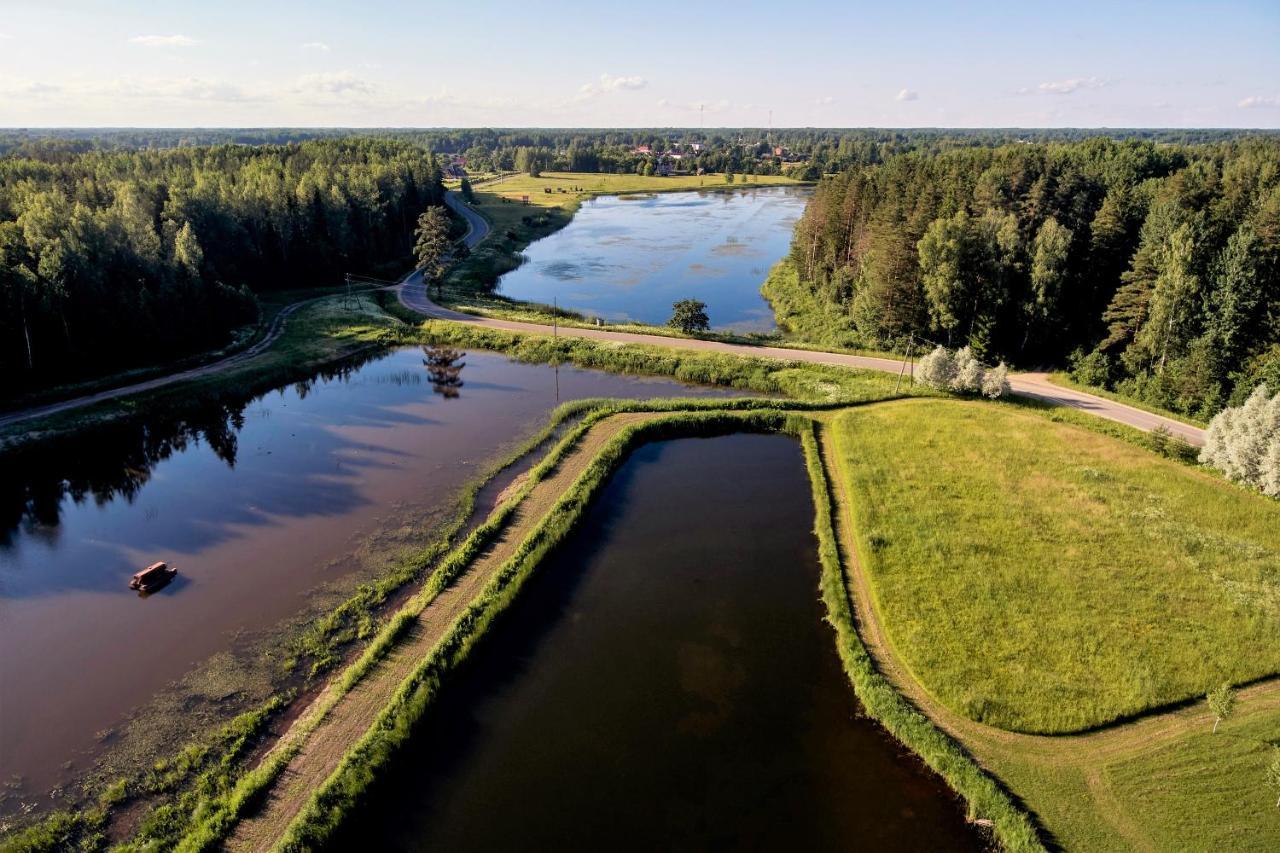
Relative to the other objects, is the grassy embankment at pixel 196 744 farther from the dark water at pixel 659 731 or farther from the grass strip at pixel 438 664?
the dark water at pixel 659 731

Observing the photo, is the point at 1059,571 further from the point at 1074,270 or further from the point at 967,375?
the point at 1074,270

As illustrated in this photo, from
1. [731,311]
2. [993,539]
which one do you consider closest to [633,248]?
[731,311]

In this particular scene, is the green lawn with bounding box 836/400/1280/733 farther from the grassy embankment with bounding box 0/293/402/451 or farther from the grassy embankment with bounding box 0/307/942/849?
the grassy embankment with bounding box 0/293/402/451

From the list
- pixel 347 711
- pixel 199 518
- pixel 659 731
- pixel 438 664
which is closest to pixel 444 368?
pixel 199 518

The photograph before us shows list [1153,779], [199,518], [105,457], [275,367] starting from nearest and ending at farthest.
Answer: [1153,779] < [199,518] < [105,457] < [275,367]

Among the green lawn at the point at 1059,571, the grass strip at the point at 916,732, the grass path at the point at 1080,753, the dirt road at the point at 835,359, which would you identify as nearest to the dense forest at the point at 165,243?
the dirt road at the point at 835,359

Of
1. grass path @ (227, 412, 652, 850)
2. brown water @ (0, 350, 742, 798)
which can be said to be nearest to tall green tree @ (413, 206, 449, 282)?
brown water @ (0, 350, 742, 798)

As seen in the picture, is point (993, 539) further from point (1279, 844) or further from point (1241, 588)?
point (1279, 844)
